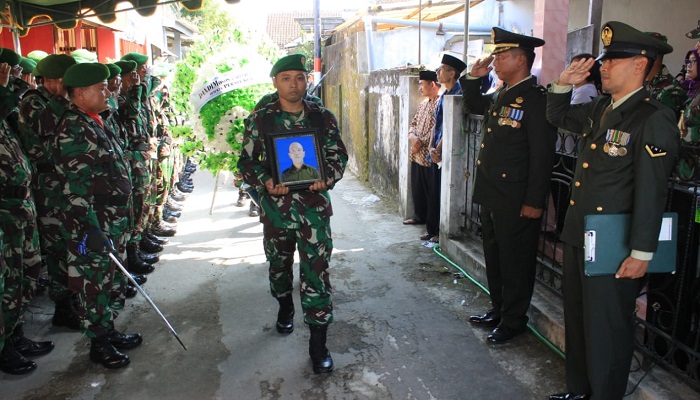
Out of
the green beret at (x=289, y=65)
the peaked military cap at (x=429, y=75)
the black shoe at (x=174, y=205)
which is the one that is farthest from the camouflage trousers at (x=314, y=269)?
the black shoe at (x=174, y=205)

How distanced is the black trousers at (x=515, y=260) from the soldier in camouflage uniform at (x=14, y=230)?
3113mm

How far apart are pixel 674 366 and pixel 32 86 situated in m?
5.08

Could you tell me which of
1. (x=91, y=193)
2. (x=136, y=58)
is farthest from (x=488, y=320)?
(x=136, y=58)

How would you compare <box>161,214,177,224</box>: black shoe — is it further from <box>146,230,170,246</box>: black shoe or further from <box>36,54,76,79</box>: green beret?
<box>36,54,76,79</box>: green beret

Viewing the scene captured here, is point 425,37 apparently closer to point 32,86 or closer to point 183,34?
point 32,86

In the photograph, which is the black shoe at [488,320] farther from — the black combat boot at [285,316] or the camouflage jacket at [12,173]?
the camouflage jacket at [12,173]

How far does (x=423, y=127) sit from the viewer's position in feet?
20.8

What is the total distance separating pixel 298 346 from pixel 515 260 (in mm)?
1582

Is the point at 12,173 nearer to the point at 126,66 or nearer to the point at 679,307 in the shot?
the point at 126,66

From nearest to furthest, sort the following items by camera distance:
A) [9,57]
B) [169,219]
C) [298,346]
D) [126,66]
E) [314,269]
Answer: [314,269], [298,346], [9,57], [126,66], [169,219]

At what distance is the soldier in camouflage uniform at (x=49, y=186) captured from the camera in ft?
13.2

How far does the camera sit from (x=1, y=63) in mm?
3660

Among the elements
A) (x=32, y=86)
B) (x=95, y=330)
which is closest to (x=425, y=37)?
(x=32, y=86)

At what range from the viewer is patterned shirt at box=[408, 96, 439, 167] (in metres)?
6.21
